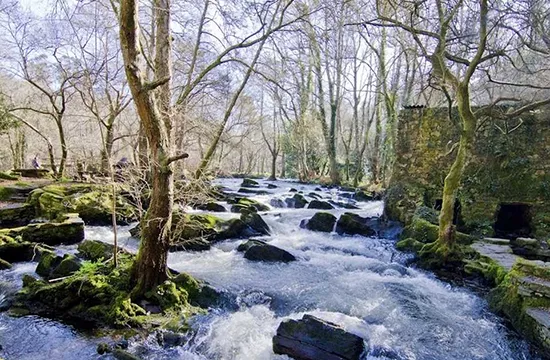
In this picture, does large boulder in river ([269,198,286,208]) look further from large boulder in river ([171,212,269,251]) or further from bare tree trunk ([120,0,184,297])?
bare tree trunk ([120,0,184,297])

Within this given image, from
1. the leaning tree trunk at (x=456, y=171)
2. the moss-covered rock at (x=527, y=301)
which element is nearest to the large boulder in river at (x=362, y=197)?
the leaning tree trunk at (x=456, y=171)

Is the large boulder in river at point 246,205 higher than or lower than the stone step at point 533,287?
lower

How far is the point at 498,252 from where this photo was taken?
7543mm

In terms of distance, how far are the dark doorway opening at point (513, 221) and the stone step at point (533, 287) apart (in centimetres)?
Answer: 509

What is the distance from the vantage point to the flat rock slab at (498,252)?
678 centimetres

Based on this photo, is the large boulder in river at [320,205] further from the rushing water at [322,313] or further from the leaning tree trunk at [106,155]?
the leaning tree trunk at [106,155]

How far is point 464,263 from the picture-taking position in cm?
742

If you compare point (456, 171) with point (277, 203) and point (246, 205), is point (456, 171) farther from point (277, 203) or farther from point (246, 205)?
point (277, 203)

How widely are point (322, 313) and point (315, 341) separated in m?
1.23

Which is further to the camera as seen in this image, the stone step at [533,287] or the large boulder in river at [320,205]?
the large boulder in river at [320,205]

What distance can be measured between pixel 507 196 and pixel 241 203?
28.6 feet

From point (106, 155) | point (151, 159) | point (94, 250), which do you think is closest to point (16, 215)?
point (94, 250)

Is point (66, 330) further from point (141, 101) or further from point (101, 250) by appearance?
point (141, 101)

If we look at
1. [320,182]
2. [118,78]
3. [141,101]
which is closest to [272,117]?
[320,182]
